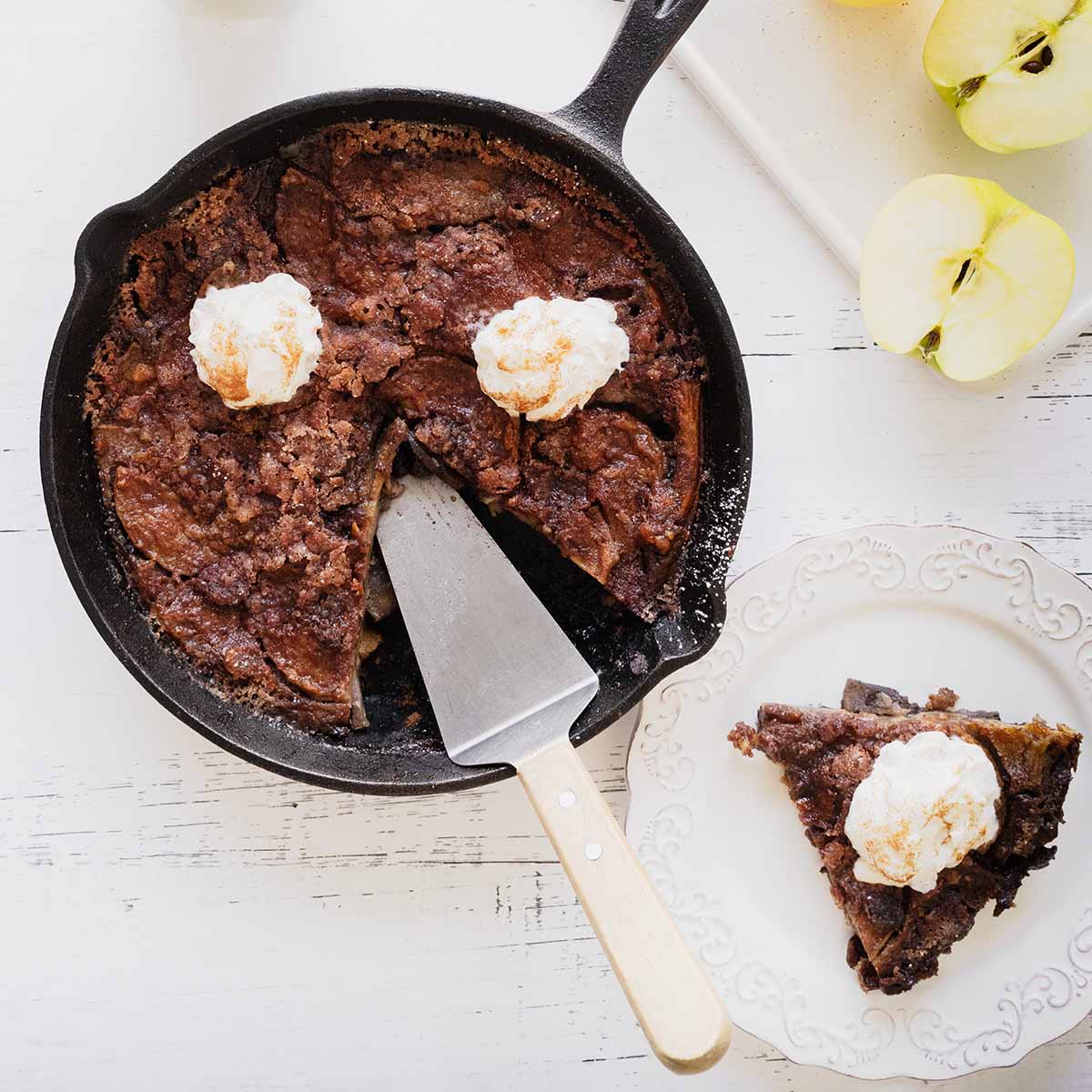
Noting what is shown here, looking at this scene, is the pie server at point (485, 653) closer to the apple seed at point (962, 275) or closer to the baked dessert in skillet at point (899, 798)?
the baked dessert in skillet at point (899, 798)

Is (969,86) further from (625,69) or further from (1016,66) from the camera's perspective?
(625,69)

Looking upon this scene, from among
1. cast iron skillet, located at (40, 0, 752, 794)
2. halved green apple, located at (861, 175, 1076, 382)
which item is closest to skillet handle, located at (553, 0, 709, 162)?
cast iron skillet, located at (40, 0, 752, 794)

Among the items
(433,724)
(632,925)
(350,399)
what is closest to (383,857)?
(433,724)

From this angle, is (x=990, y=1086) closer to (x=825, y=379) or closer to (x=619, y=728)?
(x=619, y=728)

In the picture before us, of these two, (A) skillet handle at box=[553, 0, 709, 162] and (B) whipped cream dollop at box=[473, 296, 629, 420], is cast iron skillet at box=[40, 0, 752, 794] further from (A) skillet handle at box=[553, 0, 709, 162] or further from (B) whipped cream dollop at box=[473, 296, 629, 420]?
(B) whipped cream dollop at box=[473, 296, 629, 420]

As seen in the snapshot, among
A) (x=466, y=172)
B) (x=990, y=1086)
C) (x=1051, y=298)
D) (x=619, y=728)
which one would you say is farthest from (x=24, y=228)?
(x=990, y=1086)

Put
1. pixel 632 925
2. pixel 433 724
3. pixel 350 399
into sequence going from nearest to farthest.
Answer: pixel 632 925 → pixel 350 399 → pixel 433 724
